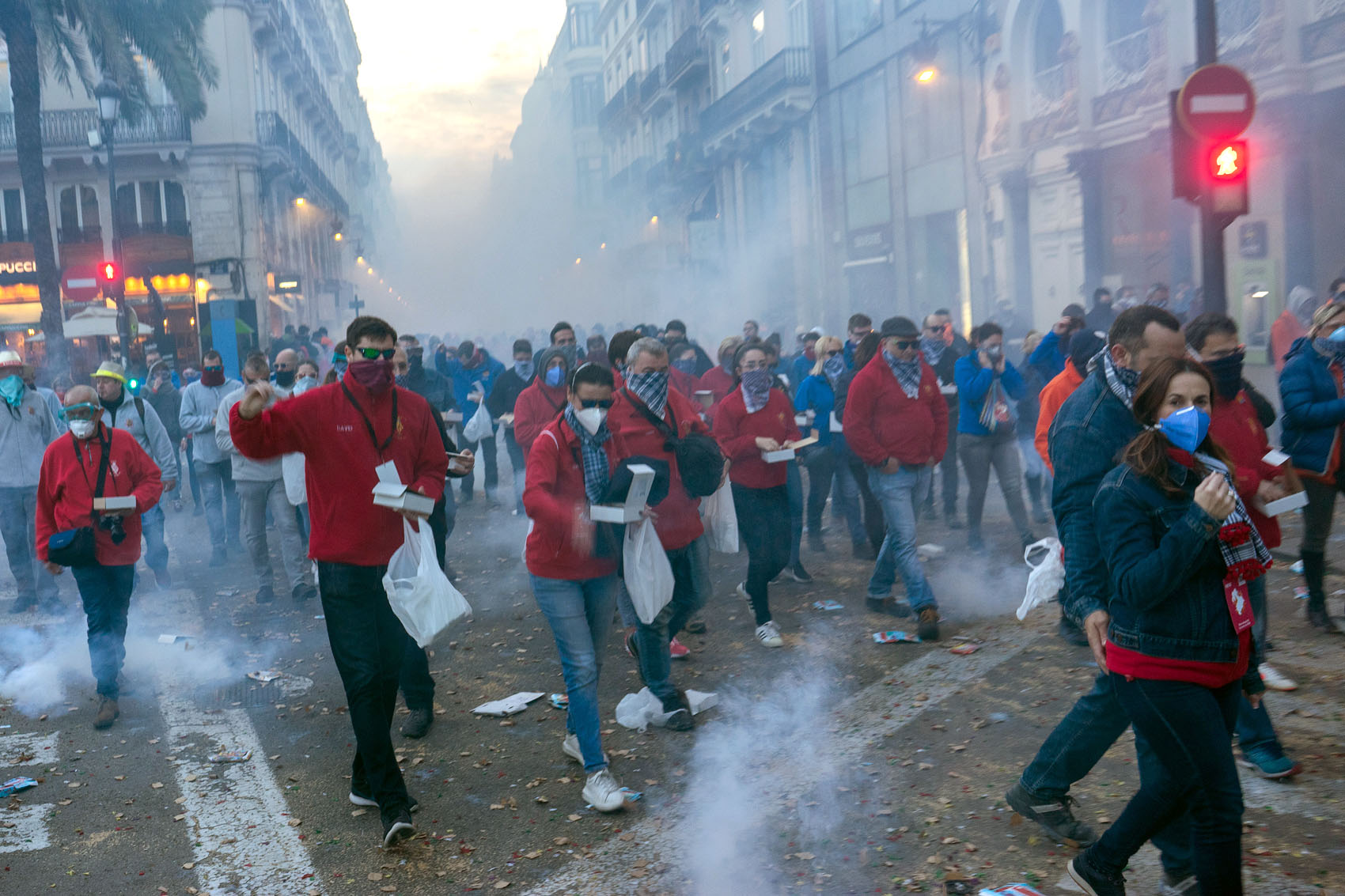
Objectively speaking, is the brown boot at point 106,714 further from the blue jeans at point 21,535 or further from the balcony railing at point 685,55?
the balcony railing at point 685,55

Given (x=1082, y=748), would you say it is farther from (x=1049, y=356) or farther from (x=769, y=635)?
(x=1049, y=356)

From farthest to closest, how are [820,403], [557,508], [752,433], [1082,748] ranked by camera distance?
[820,403] → [752,433] → [557,508] → [1082,748]

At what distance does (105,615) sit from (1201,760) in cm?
574

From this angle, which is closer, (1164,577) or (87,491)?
(1164,577)

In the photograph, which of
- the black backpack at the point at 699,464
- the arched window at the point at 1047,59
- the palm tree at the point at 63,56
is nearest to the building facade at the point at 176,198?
the palm tree at the point at 63,56

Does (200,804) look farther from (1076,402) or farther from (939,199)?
(939,199)

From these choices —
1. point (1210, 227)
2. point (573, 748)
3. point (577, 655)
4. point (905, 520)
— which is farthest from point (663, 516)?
point (1210, 227)

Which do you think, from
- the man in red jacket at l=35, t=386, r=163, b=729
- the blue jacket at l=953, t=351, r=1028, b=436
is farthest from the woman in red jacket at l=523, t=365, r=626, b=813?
the blue jacket at l=953, t=351, r=1028, b=436

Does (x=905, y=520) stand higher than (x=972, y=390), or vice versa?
(x=972, y=390)

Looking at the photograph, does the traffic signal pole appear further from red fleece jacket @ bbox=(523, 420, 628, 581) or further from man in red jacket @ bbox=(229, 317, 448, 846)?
man in red jacket @ bbox=(229, 317, 448, 846)

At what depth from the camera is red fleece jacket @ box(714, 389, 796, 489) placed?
728cm

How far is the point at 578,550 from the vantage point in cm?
480

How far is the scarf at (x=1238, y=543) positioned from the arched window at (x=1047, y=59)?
18190 millimetres

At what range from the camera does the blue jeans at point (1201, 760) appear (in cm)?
302
